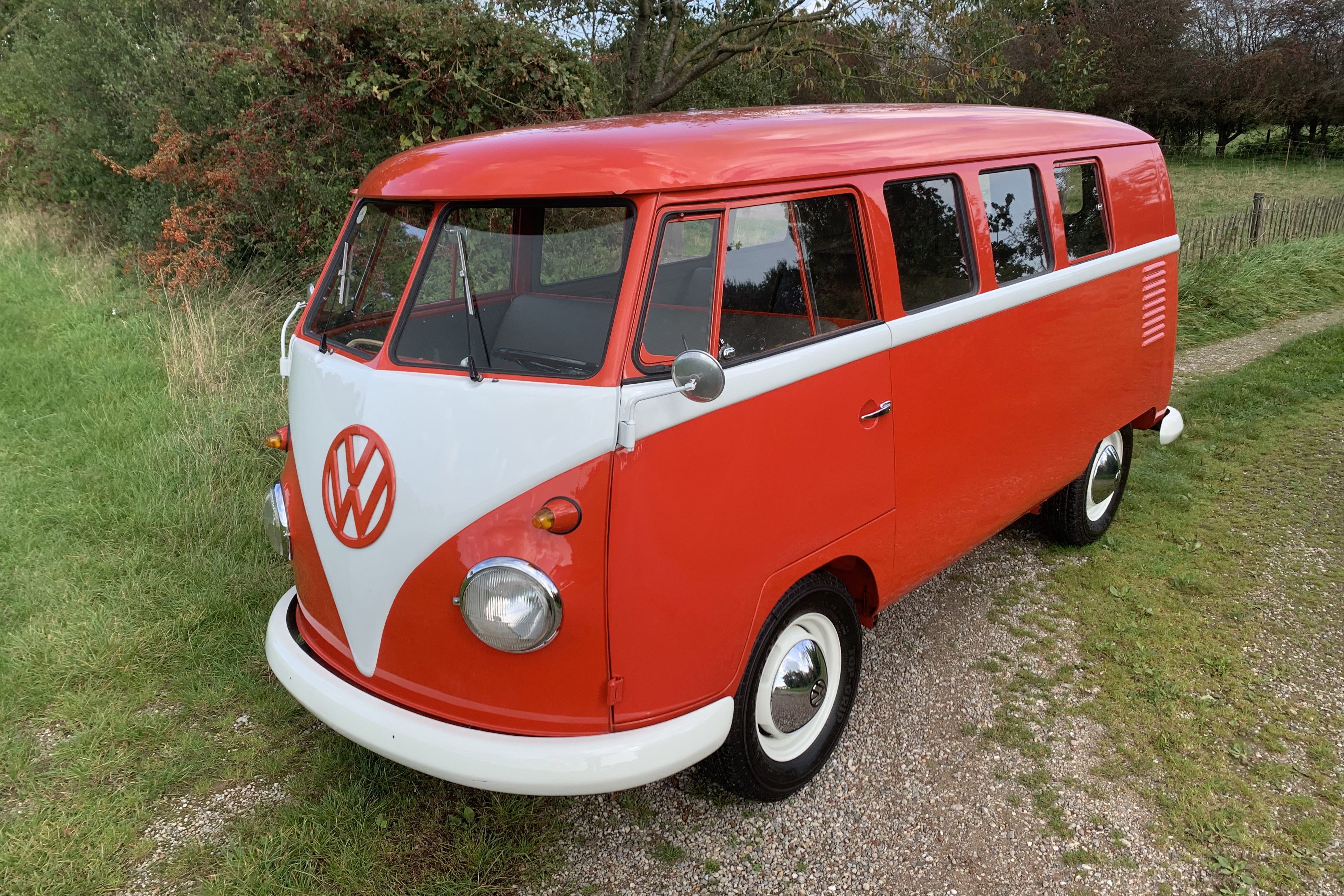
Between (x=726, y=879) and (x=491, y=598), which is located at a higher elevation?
(x=491, y=598)

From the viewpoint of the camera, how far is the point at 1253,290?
33.6 feet

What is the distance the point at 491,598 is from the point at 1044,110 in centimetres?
348

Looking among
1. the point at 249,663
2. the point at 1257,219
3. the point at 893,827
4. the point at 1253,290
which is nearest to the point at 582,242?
the point at 893,827

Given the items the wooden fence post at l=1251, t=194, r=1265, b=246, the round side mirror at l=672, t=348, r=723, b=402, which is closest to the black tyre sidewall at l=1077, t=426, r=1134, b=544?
the round side mirror at l=672, t=348, r=723, b=402

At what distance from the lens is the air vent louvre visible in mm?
4367

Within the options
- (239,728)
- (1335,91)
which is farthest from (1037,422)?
(1335,91)

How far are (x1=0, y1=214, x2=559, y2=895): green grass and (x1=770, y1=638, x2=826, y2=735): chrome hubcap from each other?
864mm

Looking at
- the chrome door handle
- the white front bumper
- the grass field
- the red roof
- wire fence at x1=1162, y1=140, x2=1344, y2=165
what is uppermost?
wire fence at x1=1162, y1=140, x2=1344, y2=165

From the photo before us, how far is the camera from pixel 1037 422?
3.71 metres

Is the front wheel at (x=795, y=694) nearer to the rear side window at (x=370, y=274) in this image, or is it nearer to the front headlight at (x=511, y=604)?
the front headlight at (x=511, y=604)

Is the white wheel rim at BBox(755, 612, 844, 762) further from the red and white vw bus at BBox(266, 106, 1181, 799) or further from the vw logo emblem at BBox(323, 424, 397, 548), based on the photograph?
the vw logo emblem at BBox(323, 424, 397, 548)

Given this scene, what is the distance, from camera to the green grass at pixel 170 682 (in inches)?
106

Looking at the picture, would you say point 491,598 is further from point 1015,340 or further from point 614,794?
point 1015,340

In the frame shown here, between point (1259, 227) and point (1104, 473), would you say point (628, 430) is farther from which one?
point (1259, 227)
